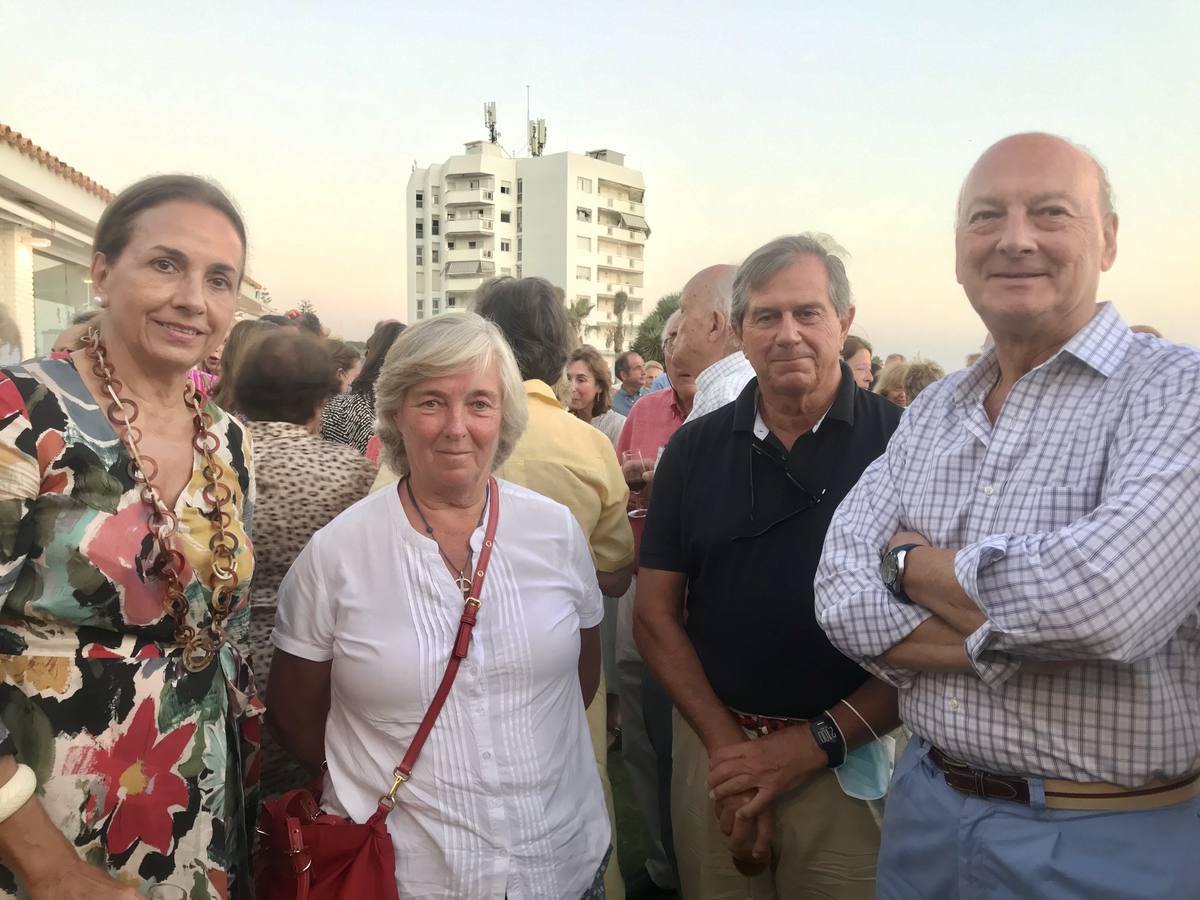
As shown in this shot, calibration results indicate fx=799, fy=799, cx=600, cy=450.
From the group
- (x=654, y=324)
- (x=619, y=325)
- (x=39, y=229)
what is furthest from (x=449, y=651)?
(x=619, y=325)

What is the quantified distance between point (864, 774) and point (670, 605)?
0.75 meters

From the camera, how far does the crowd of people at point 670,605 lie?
1.59m

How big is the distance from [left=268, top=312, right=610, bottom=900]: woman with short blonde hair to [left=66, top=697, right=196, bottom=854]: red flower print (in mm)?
350

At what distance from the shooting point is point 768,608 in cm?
238

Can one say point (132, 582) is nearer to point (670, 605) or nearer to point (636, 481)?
point (670, 605)

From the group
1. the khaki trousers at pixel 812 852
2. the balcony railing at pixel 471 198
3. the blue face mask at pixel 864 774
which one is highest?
the balcony railing at pixel 471 198

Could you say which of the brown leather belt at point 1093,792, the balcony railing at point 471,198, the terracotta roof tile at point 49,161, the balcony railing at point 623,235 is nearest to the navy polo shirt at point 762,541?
the brown leather belt at point 1093,792

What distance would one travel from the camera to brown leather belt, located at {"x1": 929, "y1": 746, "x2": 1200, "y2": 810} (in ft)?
5.26

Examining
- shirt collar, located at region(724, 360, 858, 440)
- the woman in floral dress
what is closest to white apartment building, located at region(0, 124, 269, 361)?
the woman in floral dress

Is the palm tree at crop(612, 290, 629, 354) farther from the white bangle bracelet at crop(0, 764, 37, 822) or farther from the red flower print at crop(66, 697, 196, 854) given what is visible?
the white bangle bracelet at crop(0, 764, 37, 822)

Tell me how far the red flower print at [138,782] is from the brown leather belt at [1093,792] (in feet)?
5.89

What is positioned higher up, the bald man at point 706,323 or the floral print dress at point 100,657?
the bald man at point 706,323

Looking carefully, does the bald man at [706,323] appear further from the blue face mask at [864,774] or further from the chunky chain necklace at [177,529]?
the chunky chain necklace at [177,529]

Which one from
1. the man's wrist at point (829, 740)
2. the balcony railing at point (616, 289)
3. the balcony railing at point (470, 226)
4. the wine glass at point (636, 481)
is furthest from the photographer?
the balcony railing at point (616, 289)
